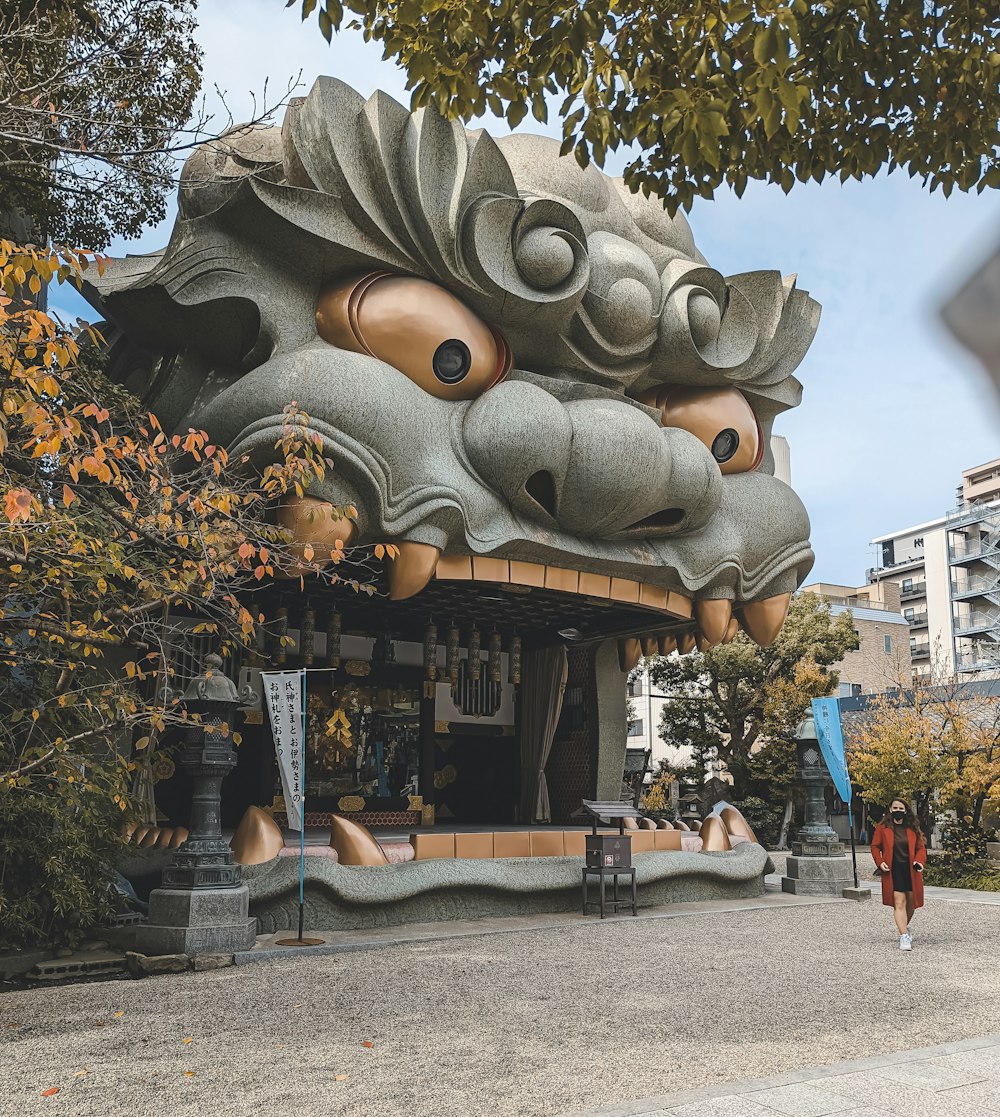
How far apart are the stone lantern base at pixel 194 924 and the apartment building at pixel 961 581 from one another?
5194cm

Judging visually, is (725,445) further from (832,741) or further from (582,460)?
(832,741)

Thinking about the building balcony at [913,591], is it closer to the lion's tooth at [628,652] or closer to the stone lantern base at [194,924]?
the lion's tooth at [628,652]

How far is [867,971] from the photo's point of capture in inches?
340

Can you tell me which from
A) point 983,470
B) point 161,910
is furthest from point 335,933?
point 983,470

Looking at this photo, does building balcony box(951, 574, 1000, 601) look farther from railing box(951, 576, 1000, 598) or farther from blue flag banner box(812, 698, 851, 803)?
blue flag banner box(812, 698, 851, 803)

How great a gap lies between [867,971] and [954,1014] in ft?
5.76

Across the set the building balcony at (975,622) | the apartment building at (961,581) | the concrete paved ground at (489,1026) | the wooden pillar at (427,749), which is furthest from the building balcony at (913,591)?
the concrete paved ground at (489,1026)

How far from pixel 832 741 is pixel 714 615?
318cm

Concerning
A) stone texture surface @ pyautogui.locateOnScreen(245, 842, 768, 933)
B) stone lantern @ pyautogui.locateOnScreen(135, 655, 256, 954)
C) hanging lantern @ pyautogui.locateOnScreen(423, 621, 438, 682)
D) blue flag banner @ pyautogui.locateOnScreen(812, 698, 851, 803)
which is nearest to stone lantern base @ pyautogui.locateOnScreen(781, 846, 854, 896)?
blue flag banner @ pyautogui.locateOnScreen(812, 698, 851, 803)

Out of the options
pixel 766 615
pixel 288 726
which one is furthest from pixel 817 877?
pixel 288 726

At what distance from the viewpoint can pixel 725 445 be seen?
14.1 meters

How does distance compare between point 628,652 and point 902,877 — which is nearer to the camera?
point 902,877

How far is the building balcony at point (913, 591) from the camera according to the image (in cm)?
6525

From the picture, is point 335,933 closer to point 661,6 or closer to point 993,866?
point 661,6
